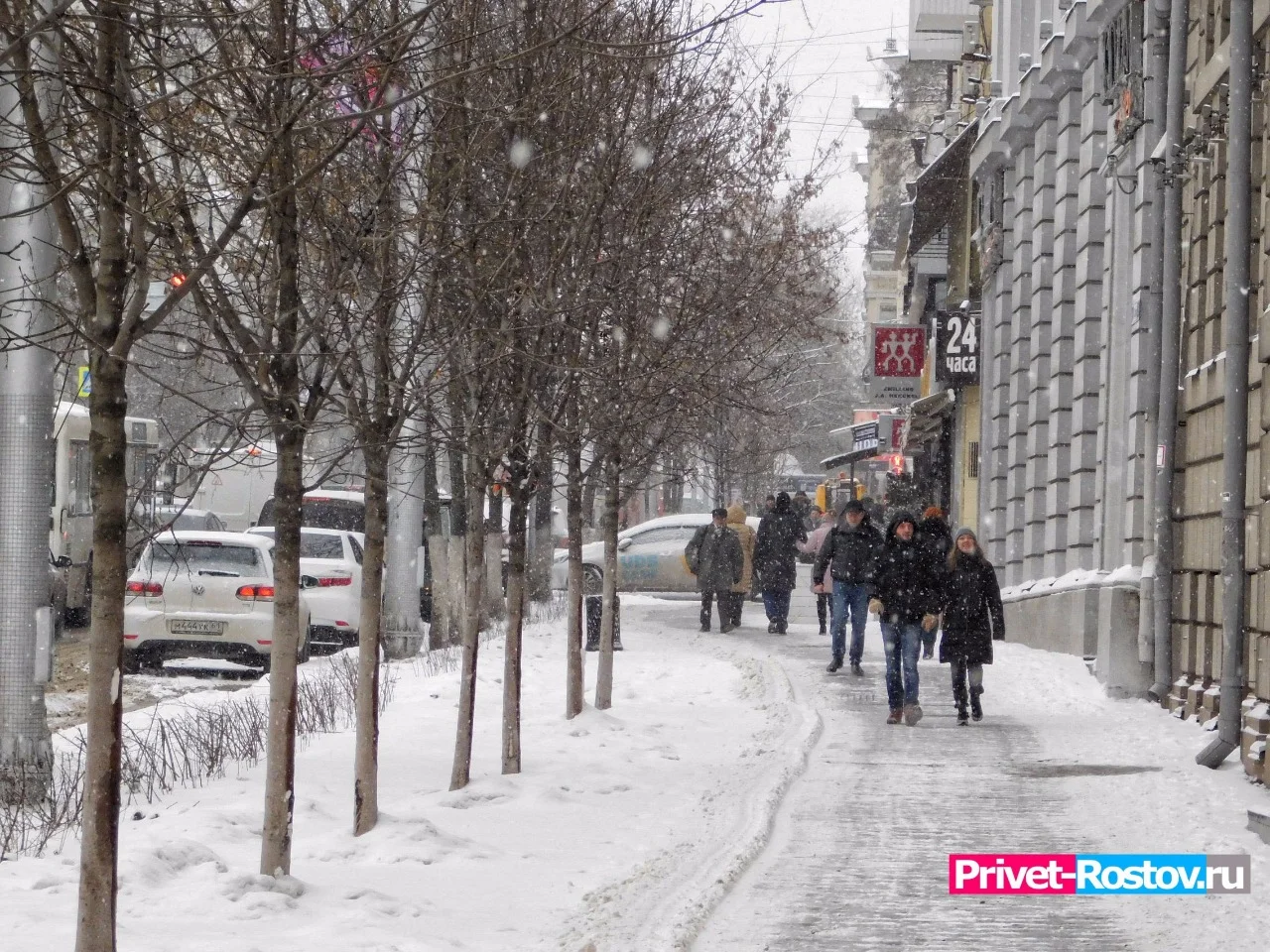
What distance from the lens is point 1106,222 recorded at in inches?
802

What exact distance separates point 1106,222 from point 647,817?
486 inches

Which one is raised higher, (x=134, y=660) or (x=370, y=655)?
(x=370, y=655)

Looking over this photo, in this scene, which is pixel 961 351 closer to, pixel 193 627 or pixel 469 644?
pixel 193 627

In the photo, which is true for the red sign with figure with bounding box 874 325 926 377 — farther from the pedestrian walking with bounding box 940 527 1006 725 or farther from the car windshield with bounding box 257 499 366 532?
the pedestrian walking with bounding box 940 527 1006 725

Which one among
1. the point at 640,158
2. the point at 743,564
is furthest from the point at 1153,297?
the point at 743,564

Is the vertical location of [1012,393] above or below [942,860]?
above

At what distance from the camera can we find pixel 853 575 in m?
18.7

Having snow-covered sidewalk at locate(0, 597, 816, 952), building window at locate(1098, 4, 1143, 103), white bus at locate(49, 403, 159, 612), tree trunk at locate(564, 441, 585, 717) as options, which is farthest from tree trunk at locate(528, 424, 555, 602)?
snow-covered sidewalk at locate(0, 597, 816, 952)

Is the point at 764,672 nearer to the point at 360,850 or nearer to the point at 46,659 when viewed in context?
the point at 46,659

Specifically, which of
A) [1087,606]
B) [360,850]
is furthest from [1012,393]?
[360,850]

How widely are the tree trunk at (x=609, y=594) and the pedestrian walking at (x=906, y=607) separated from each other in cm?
219

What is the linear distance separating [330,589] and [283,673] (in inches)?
545

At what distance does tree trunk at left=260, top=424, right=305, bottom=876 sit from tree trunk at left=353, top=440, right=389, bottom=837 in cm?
101

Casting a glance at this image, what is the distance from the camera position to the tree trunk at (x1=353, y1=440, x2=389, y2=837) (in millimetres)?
8906
